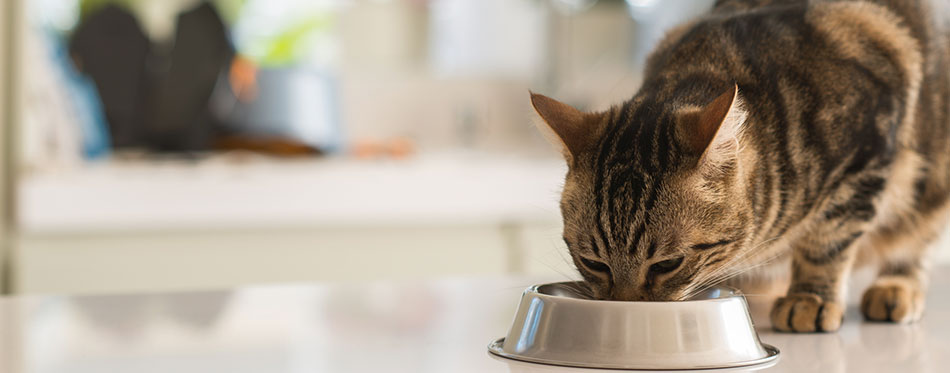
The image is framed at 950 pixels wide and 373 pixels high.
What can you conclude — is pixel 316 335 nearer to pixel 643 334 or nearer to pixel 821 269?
pixel 643 334

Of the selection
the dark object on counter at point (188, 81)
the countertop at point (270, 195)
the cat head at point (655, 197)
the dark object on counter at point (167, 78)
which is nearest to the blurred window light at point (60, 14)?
the dark object on counter at point (167, 78)

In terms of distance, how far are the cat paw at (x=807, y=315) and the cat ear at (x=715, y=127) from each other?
0.16 meters

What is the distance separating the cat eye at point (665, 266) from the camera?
754mm

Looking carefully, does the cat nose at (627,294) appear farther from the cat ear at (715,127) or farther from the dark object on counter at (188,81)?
the dark object on counter at (188,81)

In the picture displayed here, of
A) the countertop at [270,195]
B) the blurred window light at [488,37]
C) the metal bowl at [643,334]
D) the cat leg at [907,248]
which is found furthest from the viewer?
the blurred window light at [488,37]

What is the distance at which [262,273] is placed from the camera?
2.25 meters

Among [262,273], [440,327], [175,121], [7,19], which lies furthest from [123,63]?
[440,327]

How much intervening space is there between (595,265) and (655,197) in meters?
0.08

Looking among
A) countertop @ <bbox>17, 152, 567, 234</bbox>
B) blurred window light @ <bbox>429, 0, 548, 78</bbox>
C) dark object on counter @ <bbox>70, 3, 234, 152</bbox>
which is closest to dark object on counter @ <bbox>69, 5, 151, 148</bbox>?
dark object on counter @ <bbox>70, 3, 234, 152</bbox>

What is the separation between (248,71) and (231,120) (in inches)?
6.2

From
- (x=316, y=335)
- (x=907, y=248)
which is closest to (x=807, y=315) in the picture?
(x=907, y=248)

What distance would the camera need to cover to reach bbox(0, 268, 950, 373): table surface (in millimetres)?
667

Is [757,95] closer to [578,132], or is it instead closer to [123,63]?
[578,132]

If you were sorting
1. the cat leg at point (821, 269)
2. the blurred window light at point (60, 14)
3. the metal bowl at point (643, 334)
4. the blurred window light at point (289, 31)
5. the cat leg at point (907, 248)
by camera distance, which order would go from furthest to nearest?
the blurred window light at point (289, 31), the blurred window light at point (60, 14), the cat leg at point (907, 248), the cat leg at point (821, 269), the metal bowl at point (643, 334)
